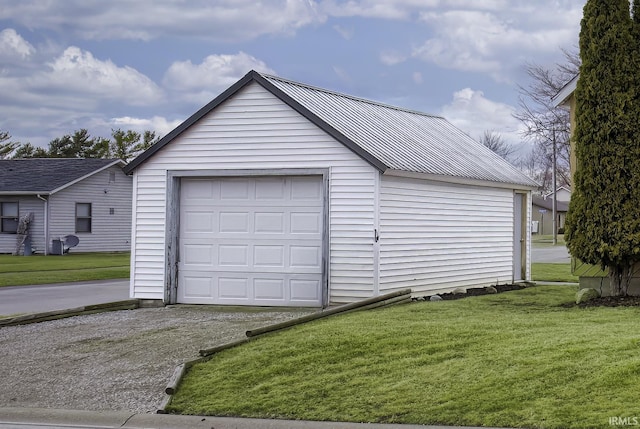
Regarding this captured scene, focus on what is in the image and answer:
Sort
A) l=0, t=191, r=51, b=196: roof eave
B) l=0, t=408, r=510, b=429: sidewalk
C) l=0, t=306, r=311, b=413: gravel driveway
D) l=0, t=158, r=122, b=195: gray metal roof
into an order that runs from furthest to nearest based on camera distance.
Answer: l=0, t=158, r=122, b=195: gray metal roof < l=0, t=191, r=51, b=196: roof eave < l=0, t=306, r=311, b=413: gravel driveway < l=0, t=408, r=510, b=429: sidewalk

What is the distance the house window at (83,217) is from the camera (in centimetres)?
4112

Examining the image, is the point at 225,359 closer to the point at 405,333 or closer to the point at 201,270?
the point at 405,333

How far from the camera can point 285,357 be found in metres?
10.3

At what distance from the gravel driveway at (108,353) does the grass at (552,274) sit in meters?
10.6

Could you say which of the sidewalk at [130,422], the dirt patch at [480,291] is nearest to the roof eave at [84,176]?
the dirt patch at [480,291]

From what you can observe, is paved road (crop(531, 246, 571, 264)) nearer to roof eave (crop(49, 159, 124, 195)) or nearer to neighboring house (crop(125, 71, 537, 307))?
roof eave (crop(49, 159, 124, 195))

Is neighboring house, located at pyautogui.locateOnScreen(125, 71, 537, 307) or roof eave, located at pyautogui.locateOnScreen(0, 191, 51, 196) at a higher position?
roof eave, located at pyautogui.locateOnScreen(0, 191, 51, 196)

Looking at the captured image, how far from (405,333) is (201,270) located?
22.9 feet

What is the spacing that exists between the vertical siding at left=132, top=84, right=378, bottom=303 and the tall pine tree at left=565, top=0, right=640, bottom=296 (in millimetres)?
3620

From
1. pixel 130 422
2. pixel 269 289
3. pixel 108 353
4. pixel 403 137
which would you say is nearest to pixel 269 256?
pixel 269 289

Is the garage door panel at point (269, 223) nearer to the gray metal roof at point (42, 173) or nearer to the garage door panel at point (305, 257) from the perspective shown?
the garage door panel at point (305, 257)

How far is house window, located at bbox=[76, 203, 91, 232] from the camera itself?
4112 centimetres

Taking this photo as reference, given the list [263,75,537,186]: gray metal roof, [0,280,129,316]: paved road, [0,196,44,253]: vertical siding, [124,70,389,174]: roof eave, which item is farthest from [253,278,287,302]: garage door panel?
[0,196,44,253]: vertical siding

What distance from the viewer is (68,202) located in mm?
40438
